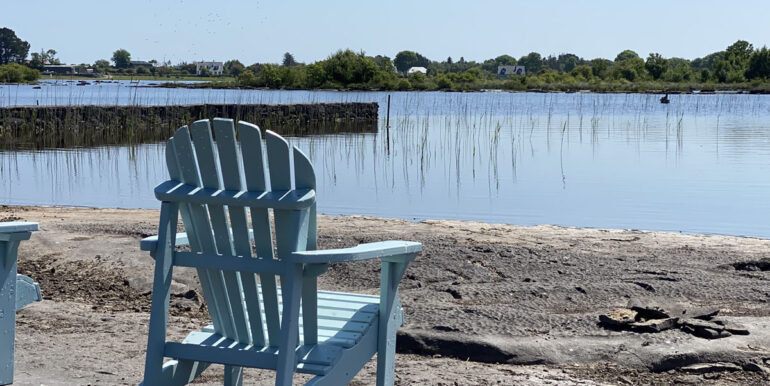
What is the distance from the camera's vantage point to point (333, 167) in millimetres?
17031

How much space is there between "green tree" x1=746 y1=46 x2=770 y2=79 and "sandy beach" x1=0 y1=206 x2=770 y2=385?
90.5 meters

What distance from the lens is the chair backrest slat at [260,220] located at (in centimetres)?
287

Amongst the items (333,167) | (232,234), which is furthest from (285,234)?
(333,167)

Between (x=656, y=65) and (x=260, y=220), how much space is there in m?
101

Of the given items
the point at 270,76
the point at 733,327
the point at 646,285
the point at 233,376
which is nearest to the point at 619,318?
the point at 733,327

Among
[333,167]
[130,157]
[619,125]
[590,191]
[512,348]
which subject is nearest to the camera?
[512,348]

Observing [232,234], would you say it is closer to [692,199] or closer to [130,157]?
[692,199]

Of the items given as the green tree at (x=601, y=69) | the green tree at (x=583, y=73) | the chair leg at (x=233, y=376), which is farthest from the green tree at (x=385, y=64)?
the chair leg at (x=233, y=376)

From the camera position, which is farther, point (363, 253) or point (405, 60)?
point (405, 60)

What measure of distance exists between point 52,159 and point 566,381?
1520 centimetres

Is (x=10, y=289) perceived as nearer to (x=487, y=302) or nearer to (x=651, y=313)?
(x=487, y=302)

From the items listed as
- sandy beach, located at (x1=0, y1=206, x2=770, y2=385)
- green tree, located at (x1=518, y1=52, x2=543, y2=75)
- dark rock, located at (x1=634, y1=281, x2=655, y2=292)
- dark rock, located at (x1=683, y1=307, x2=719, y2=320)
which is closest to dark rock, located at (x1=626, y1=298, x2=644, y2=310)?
sandy beach, located at (x1=0, y1=206, x2=770, y2=385)

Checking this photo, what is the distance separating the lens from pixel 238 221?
2965 millimetres

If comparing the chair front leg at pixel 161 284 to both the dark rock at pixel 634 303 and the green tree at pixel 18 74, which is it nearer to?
the dark rock at pixel 634 303
